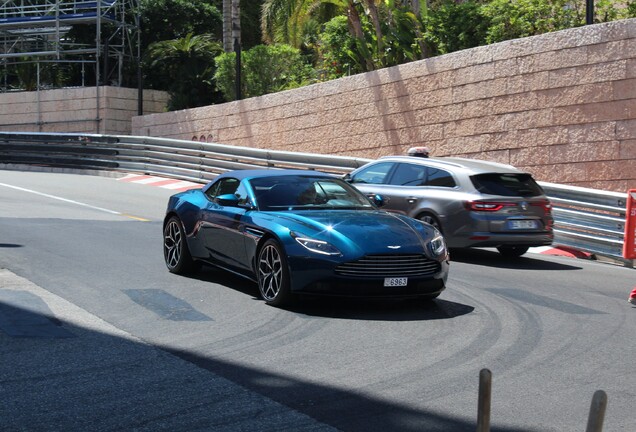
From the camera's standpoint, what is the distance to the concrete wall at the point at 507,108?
18609mm

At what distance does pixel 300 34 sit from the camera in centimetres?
3916

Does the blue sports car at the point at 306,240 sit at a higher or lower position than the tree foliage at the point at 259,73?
lower

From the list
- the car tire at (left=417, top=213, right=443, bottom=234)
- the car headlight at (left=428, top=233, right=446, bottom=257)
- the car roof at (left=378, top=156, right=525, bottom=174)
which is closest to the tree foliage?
the car roof at (left=378, top=156, right=525, bottom=174)

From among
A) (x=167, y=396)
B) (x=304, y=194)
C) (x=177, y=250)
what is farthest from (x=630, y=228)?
(x=167, y=396)

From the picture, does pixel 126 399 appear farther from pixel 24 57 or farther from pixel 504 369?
pixel 24 57

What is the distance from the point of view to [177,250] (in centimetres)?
1162

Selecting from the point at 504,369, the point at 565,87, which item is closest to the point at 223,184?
the point at 504,369

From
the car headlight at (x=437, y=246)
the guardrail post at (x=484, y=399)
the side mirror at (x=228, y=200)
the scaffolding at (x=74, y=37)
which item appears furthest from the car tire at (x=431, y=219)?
the scaffolding at (x=74, y=37)

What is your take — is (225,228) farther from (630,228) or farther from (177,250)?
(630,228)

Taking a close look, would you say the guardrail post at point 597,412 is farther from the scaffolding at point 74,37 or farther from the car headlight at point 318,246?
Answer: the scaffolding at point 74,37

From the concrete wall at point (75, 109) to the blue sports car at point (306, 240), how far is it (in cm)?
2568

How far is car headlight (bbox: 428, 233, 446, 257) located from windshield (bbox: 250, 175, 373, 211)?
1066 millimetres

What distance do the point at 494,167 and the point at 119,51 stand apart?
94.3 ft

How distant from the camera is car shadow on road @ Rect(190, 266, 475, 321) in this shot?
9.33 m
